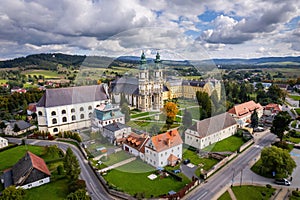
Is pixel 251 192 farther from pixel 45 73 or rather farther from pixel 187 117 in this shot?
pixel 45 73

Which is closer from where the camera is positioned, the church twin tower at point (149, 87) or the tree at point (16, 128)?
the church twin tower at point (149, 87)

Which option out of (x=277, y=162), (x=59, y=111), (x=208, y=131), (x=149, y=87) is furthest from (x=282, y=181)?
(x=59, y=111)

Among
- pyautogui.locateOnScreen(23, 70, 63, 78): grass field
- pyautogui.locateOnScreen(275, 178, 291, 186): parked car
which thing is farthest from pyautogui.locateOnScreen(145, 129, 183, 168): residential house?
pyautogui.locateOnScreen(23, 70, 63, 78): grass field

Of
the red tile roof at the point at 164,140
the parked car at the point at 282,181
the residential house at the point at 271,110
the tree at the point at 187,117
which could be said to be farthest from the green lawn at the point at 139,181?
the residential house at the point at 271,110

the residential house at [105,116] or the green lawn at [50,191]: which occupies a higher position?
the residential house at [105,116]

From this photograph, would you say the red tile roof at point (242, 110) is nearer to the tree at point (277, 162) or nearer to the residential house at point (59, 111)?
the tree at point (277, 162)

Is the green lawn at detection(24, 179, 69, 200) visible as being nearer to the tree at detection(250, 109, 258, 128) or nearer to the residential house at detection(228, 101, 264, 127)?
the residential house at detection(228, 101, 264, 127)

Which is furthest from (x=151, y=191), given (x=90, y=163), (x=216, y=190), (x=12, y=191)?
(x=12, y=191)
